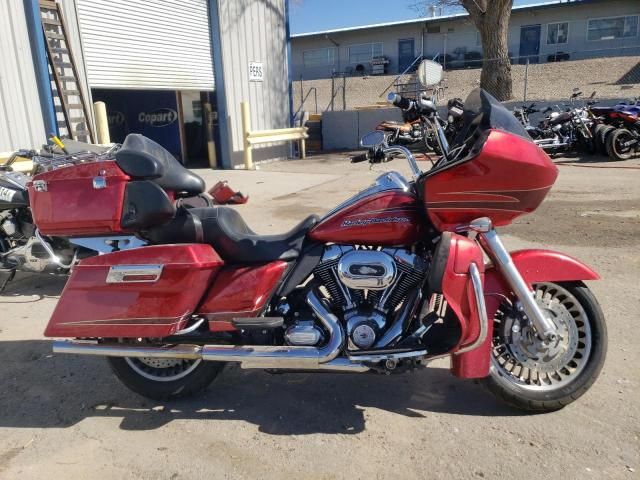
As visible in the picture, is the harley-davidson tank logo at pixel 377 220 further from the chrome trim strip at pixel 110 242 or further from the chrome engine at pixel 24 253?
the chrome engine at pixel 24 253

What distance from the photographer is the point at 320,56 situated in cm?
3666

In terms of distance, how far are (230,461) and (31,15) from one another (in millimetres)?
8818

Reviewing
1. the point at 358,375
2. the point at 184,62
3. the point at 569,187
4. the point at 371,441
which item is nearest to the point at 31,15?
the point at 184,62

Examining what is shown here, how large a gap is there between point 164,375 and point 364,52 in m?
35.4

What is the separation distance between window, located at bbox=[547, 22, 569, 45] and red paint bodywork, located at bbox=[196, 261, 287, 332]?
34510 millimetres

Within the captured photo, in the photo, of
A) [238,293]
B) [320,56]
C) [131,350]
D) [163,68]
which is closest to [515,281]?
[238,293]

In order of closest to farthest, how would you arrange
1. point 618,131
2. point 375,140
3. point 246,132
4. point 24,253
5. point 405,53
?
point 375,140 < point 24,253 < point 618,131 < point 246,132 < point 405,53

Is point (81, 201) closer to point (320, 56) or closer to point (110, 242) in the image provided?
point (110, 242)

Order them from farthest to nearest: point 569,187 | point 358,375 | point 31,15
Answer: point 569,187, point 31,15, point 358,375

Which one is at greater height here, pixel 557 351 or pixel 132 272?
pixel 132 272

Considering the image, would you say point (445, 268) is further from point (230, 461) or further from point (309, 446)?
point (230, 461)

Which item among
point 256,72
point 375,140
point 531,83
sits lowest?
point 375,140

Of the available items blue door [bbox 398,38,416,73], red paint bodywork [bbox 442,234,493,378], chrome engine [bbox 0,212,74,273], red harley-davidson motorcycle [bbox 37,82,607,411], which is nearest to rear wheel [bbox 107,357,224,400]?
red harley-davidson motorcycle [bbox 37,82,607,411]

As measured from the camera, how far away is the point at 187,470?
2.62 m
